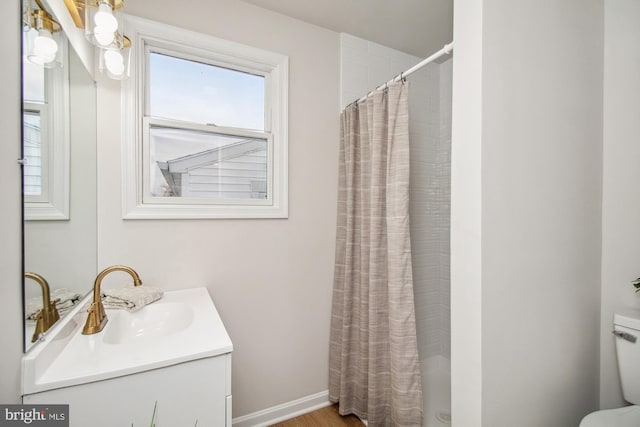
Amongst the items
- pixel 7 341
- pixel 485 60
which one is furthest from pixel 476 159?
pixel 7 341

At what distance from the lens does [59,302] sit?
961 millimetres

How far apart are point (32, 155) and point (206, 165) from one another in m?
0.88

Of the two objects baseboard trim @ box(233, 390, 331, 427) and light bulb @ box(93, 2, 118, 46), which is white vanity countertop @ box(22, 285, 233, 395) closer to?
baseboard trim @ box(233, 390, 331, 427)

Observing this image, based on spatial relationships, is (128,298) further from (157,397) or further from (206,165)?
(206,165)

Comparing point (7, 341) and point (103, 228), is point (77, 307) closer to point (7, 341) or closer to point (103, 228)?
point (103, 228)

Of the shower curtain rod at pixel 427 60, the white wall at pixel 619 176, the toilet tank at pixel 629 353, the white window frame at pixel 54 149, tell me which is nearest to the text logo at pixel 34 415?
the white window frame at pixel 54 149

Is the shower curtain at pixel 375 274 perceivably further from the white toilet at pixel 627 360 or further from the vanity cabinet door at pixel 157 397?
the vanity cabinet door at pixel 157 397

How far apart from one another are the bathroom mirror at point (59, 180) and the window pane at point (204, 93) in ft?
1.05

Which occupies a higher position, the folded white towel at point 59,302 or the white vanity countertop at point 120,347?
the folded white towel at point 59,302

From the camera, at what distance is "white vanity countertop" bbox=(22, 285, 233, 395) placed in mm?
743

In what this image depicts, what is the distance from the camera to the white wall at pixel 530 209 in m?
1.05

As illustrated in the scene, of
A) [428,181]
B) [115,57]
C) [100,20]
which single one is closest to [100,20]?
[100,20]

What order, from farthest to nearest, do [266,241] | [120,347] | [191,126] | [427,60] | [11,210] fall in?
1. [266,241]
2. [191,126]
3. [427,60]
4. [120,347]
5. [11,210]

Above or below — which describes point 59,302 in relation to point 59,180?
below
